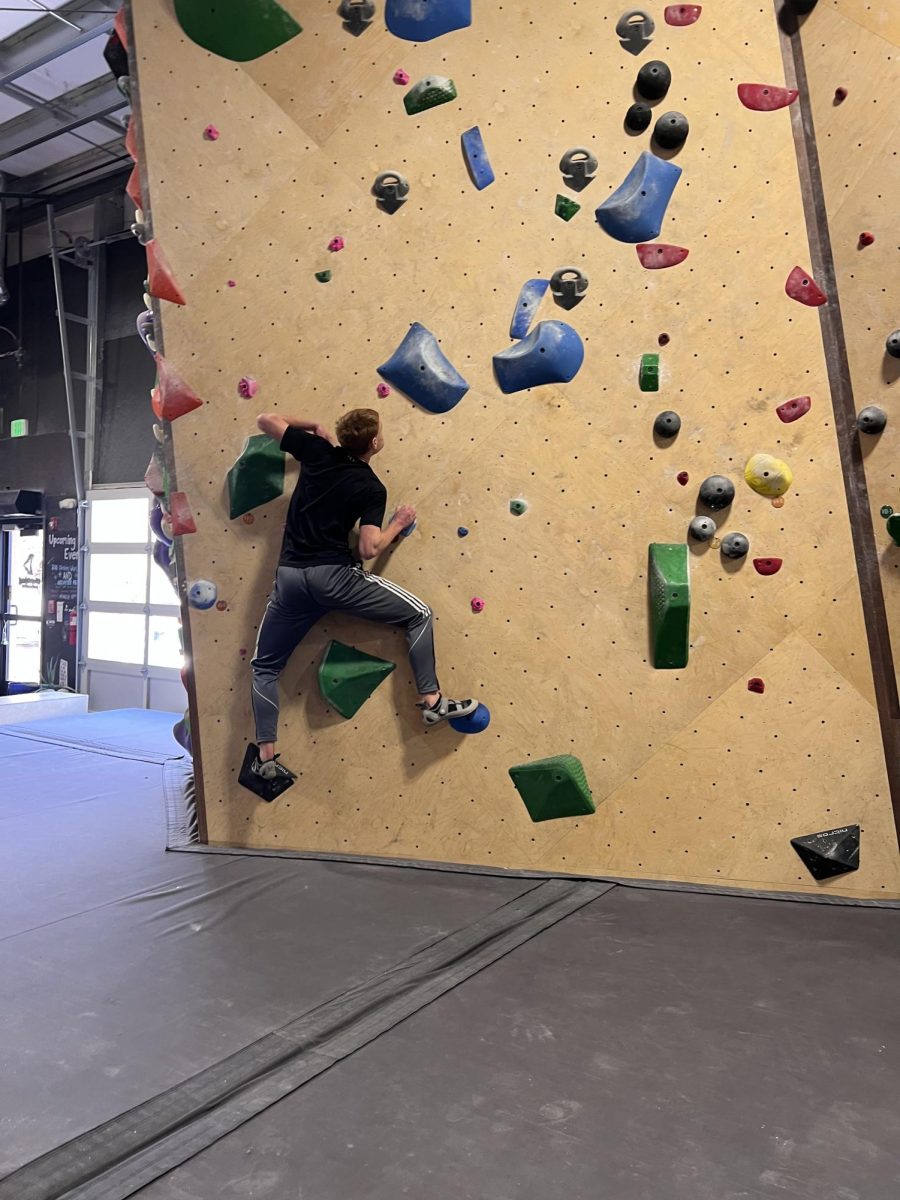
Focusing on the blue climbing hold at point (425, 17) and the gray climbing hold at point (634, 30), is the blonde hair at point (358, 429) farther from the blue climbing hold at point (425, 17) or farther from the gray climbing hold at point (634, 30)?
the gray climbing hold at point (634, 30)

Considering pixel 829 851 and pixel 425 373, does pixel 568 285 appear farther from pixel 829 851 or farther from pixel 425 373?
pixel 829 851

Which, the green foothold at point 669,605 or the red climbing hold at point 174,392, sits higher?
the red climbing hold at point 174,392

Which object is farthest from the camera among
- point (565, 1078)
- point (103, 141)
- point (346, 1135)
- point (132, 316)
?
A: point (132, 316)

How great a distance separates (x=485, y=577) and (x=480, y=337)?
826 mm

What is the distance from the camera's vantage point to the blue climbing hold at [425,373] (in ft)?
10.4

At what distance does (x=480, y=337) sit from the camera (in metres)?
3.14

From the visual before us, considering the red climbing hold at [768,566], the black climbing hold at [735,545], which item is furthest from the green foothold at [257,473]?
the red climbing hold at [768,566]

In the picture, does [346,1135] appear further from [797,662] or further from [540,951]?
[797,662]

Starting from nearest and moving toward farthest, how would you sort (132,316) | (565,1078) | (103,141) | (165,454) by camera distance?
(565,1078)
(165,454)
(103,141)
(132,316)

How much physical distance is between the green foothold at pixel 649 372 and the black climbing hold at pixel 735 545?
55 cm

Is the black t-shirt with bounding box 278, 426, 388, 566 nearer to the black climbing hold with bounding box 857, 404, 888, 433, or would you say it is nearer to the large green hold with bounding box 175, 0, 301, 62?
the large green hold with bounding box 175, 0, 301, 62

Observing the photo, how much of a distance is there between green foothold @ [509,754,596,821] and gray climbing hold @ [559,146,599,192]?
1.92 m

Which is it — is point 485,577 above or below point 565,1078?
above

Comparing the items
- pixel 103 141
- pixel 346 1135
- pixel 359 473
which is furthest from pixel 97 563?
pixel 346 1135
